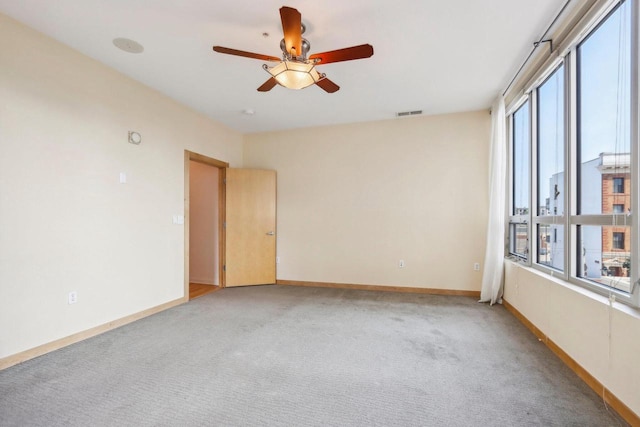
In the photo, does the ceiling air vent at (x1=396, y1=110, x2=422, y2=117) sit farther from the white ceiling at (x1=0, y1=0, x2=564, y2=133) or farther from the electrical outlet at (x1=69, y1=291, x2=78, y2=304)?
the electrical outlet at (x1=69, y1=291, x2=78, y2=304)

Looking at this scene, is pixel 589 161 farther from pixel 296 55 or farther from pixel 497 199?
pixel 296 55

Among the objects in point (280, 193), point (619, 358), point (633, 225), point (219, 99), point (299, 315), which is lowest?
point (299, 315)

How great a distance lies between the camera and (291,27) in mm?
1941

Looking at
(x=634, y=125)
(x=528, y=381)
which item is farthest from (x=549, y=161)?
(x=528, y=381)

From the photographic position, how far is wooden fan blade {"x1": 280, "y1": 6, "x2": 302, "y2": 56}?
1.79 meters

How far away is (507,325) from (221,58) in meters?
4.04

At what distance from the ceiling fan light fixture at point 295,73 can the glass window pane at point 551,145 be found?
219 cm

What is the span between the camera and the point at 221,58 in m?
2.82

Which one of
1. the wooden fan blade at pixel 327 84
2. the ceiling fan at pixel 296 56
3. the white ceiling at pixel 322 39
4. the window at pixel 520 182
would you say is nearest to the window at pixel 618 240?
the window at pixel 520 182

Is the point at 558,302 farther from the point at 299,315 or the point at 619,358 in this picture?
the point at 299,315

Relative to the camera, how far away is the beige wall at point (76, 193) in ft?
7.47

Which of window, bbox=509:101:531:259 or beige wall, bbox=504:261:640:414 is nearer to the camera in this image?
beige wall, bbox=504:261:640:414

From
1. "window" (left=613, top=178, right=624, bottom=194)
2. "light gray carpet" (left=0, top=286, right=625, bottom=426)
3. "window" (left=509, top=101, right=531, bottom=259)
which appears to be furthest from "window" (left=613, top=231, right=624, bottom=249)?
"window" (left=509, top=101, right=531, bottom=259)

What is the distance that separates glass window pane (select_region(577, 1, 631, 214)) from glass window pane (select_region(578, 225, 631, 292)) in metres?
0.16
